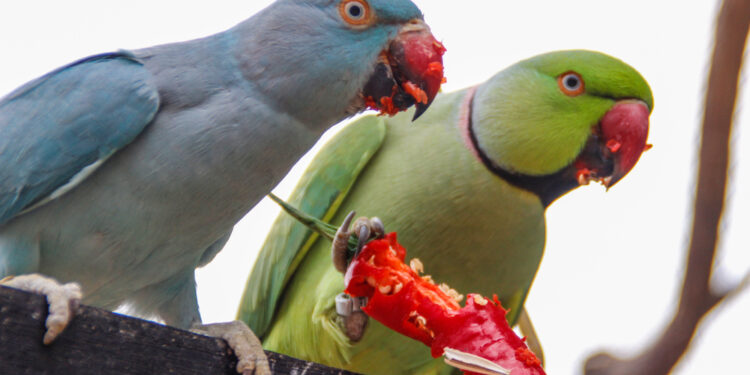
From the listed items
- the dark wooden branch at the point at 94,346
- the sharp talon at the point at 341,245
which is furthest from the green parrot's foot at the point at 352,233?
the dark wooden branch at the point at 94,346

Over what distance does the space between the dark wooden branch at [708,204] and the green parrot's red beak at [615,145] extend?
30 cm

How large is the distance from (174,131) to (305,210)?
0.97 metres

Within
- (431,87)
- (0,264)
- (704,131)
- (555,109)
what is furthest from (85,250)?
(704,131)

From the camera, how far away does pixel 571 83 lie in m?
2.86

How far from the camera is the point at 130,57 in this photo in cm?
199

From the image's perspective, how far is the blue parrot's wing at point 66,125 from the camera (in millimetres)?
1771

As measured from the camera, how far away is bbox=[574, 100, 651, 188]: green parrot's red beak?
2.73 meters

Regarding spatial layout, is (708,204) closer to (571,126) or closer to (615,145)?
(615,145)

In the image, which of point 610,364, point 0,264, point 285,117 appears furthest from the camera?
point 610,364

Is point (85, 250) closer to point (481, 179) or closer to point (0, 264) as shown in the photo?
point (0, 264)

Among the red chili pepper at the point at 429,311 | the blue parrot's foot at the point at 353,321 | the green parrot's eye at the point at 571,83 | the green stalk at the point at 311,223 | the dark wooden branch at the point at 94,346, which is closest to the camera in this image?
the dark wooden branch at the point at 94,346

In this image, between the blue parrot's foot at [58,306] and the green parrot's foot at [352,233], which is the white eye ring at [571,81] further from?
the blue parrot's foot at [58,306]

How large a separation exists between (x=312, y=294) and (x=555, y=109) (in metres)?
1.02

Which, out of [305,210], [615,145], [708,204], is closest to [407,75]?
[305,210]
